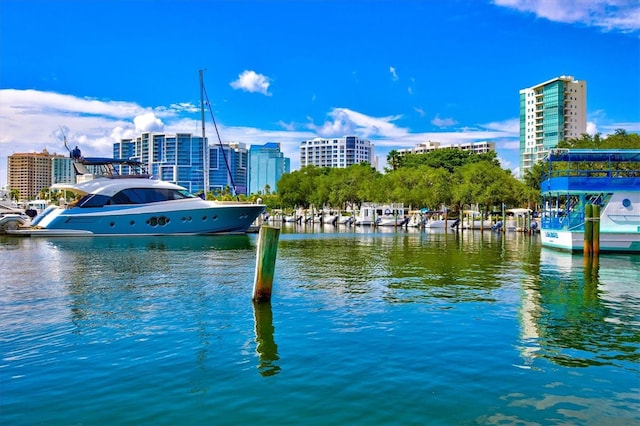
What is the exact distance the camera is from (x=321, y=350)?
10.4m

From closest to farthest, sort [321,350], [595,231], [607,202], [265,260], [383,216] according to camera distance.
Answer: [321,350] < [265,260] < [595,231] < [607,202] < [383,216]

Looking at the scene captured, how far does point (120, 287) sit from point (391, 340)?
10603 millimetres

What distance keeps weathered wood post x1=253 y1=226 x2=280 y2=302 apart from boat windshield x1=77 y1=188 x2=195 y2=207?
34163 millimetres

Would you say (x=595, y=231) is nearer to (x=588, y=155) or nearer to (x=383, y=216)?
(x=588, y=155)

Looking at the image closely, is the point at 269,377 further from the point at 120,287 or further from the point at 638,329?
the point at 120,287

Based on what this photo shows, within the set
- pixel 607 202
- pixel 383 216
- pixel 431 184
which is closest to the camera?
pixel 607 202

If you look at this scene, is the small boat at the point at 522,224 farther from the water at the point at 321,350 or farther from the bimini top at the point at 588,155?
the water at the point at 321,350

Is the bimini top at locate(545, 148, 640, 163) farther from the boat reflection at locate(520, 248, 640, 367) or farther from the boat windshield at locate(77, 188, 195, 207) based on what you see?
the boat windshield at locate(77, 188, 195, 207)

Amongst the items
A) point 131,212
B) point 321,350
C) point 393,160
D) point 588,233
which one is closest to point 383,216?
point 393,160

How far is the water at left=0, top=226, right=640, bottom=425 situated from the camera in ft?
25.0

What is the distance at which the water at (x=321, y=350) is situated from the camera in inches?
300

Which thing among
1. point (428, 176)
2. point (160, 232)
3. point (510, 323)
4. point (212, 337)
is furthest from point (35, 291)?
point (428, 176)

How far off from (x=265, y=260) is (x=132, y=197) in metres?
35.1

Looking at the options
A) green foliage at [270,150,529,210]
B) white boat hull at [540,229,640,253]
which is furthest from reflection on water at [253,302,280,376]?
green foliage at [270,150,529,210]
